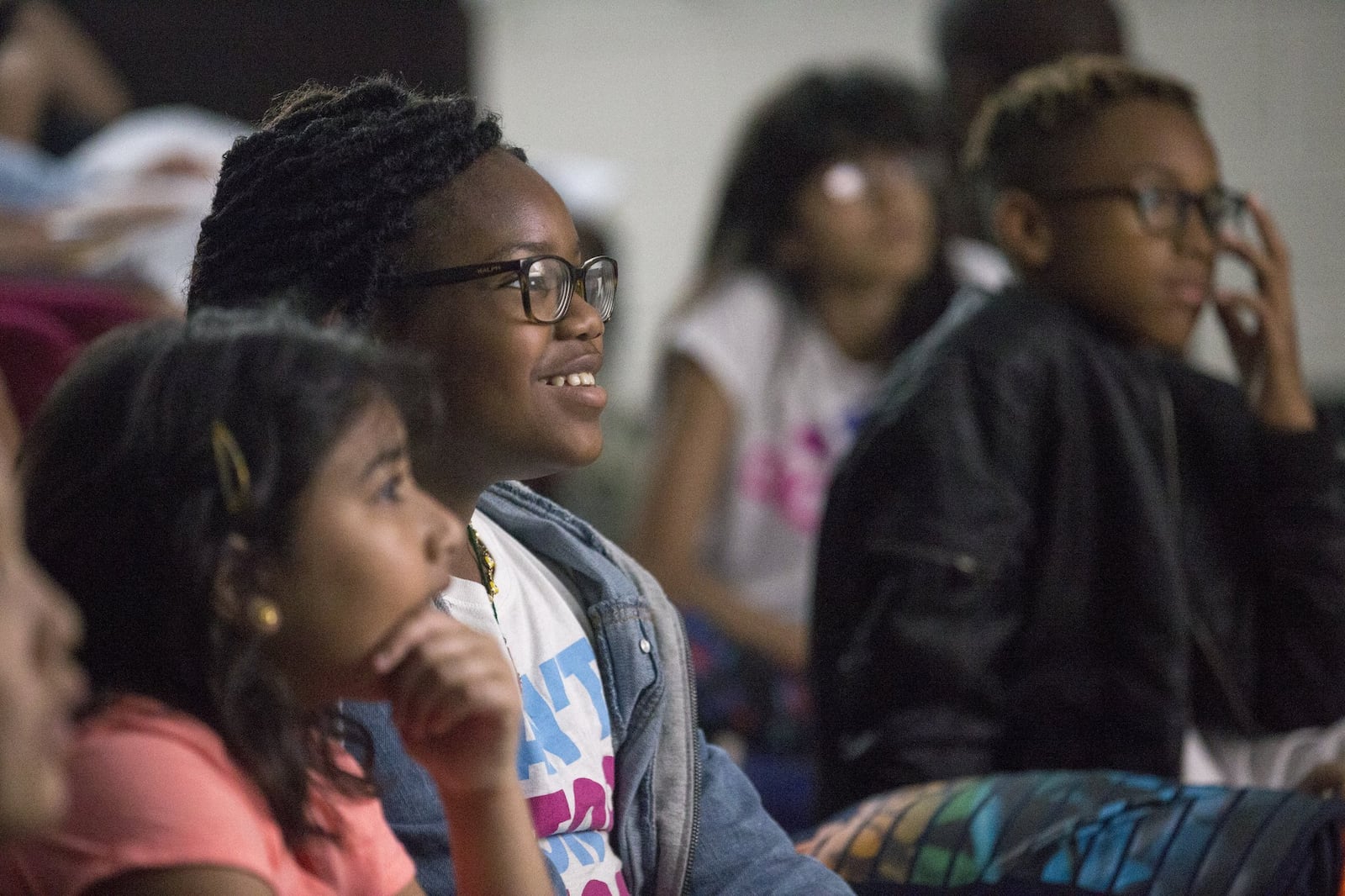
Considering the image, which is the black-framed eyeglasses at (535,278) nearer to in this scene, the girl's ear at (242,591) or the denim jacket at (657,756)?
the denim jacket at (657,756)

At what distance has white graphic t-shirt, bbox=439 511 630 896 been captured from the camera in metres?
1.20

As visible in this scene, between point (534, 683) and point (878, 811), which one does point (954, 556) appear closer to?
point (878, 811)

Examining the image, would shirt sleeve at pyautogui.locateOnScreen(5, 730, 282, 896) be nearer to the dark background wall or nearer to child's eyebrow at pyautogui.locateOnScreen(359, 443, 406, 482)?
child's eyebrow at pyautogui.locateOnScreen(359, 443, 406, 482)

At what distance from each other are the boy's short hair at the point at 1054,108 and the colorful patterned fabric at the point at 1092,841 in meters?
0.85

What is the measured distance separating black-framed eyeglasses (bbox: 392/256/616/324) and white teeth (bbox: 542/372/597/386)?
47mm

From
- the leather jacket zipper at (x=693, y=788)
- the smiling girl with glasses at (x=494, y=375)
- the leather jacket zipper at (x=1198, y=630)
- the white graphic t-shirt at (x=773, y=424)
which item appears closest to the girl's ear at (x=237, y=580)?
the smiling girl with glasses at (x=494, y=375)

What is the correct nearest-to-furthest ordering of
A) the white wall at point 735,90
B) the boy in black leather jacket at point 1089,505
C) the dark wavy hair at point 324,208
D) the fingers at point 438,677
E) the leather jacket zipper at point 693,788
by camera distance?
the fingers at point 438,677 → the dark wavy hair at point 324,208 → the leather jacket zipper at point 693,788 → the boy in black leather jacket at point 1089,505 → the white wall at point 735,90

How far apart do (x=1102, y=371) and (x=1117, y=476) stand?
0.13 metres

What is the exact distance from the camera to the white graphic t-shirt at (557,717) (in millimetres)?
1201

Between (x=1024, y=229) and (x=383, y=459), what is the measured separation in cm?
127

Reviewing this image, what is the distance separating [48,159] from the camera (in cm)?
318

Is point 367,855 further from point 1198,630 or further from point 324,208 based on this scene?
point 1198,630

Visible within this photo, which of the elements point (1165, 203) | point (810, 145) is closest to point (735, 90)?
point (810, 145)

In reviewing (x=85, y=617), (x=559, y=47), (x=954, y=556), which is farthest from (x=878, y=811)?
(x=559, y=47)
